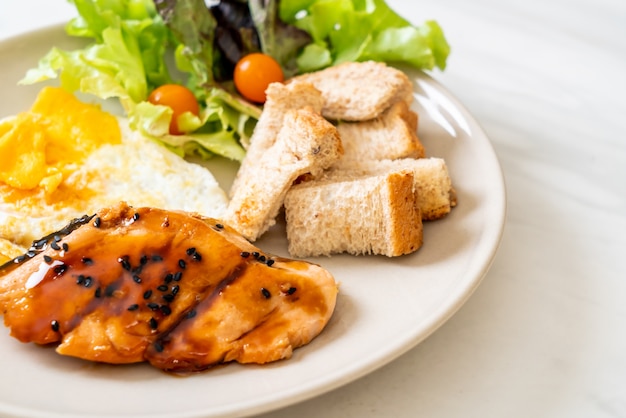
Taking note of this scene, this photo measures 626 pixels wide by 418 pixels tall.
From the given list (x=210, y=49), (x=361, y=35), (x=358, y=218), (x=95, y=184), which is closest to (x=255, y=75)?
(x=210, y=49)

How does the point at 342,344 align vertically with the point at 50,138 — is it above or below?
below

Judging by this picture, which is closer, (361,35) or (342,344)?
(342,344)

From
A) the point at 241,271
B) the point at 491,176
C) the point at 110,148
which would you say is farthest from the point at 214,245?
the point at 491,176

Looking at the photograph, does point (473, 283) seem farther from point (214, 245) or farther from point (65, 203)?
point (65, 203)

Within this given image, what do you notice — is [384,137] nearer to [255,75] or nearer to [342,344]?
[255,75]

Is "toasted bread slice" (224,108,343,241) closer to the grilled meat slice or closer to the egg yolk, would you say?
the grilled meat slice

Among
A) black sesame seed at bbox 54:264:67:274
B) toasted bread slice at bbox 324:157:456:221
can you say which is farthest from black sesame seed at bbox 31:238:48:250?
toasted bread slice at bbox 324:157:456:221
